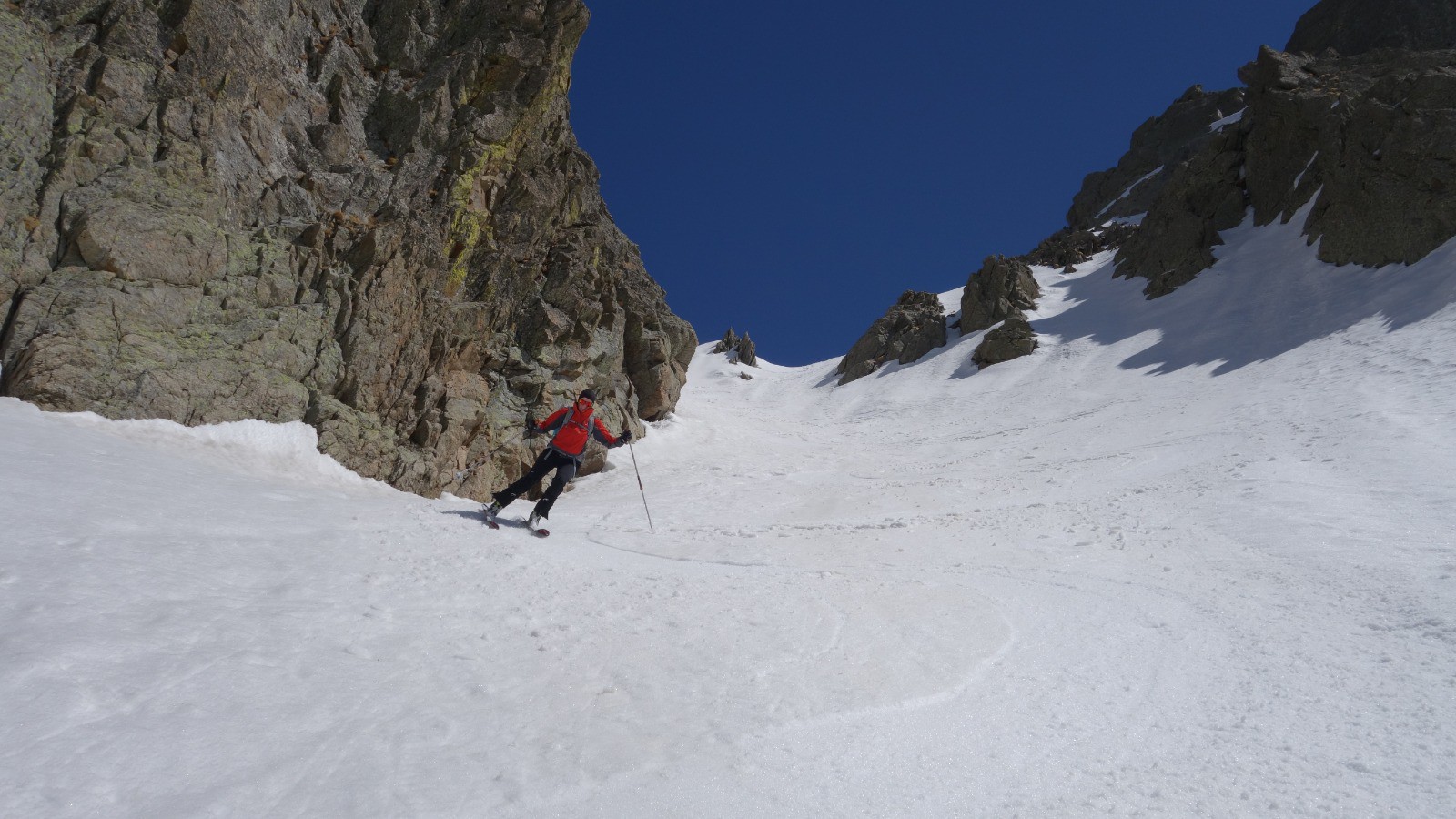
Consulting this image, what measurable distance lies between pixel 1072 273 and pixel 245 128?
59.8m

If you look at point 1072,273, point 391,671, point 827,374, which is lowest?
point 391,671

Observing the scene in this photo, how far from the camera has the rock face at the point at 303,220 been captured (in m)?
10.0

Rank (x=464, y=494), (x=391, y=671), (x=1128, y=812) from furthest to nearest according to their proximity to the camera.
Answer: (x=464, y=494) < (x=391, y=671) < (x=1128, y=812)

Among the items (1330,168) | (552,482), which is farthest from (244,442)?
(1330,168)

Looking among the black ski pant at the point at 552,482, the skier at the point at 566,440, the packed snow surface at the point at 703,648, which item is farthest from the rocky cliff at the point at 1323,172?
the black ski pant at the point at 552,482

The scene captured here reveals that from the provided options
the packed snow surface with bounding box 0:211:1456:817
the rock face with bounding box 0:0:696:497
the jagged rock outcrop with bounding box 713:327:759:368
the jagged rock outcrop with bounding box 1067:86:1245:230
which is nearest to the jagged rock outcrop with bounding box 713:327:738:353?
the jagged rock outcrop with bounding box 713:327:759:368

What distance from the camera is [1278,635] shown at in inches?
262

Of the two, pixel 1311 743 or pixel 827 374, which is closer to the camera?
pixel 1311 743

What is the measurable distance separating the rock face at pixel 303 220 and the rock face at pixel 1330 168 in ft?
110

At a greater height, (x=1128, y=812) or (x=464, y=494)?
(x=464, y=494)

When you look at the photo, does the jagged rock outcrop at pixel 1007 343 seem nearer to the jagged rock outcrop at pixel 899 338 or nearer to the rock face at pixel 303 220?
the jagged rock outcrop at pixel 899 338

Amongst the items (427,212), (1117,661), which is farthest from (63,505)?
(427,212)

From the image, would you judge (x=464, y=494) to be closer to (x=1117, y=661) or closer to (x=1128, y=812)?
(x=1117, y=661)

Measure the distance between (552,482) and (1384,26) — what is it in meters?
97.7
